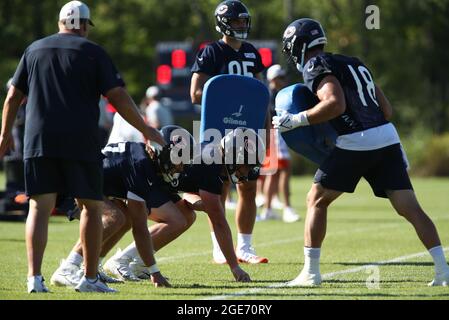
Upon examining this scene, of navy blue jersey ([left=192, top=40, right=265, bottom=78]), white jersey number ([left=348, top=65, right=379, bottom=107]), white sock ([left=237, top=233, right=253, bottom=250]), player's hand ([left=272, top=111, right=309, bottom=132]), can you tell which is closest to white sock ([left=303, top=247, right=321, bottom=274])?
player's hand ([left=272, top=111, right=309, bottom=132])

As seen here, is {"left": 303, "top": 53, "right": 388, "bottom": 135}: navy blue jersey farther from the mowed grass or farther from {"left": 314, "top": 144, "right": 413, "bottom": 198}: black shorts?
the mowed grass

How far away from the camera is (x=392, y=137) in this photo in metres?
7.91

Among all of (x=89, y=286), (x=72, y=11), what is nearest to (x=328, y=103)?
(x=72, y=11)

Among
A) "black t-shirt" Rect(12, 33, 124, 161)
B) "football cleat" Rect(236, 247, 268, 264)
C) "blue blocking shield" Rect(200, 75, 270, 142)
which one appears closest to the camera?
"black t-shirt" Rect(12, 33, 124, 161)

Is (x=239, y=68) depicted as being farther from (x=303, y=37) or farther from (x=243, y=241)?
(x=303, y=37)

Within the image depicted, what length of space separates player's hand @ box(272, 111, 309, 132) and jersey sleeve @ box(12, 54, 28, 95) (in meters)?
1.91

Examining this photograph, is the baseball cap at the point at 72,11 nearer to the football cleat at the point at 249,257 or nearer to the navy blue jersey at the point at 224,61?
the navy blue jersey at the point at 224,61

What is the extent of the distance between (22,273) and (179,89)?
18027 millimetres

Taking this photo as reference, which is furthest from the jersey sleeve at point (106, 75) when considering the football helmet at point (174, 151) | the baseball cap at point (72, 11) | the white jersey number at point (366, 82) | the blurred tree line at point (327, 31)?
the blurred tree line at point (327, 31)

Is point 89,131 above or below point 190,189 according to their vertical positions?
above

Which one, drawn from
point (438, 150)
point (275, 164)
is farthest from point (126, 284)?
point (438, 150)

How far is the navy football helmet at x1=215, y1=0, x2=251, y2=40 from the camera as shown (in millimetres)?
9727

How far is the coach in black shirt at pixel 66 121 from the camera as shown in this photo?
7078mm
